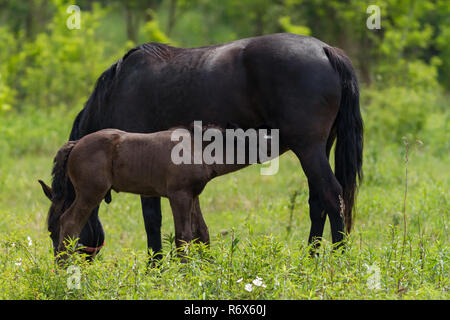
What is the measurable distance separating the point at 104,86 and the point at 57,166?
123 centimetres

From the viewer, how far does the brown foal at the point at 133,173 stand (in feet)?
16.9

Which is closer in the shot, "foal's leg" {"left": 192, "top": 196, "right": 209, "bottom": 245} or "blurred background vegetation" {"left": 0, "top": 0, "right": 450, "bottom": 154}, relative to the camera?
"foal's leg" {"left": 192, "top": 196, "right": 209, "bottom": 245}

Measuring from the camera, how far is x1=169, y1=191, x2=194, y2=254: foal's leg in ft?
16.8

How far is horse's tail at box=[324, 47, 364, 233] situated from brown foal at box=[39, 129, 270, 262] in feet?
4.21

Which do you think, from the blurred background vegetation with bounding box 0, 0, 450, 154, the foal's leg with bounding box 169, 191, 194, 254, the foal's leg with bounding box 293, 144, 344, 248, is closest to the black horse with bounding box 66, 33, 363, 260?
the foal's leg with bounding box 293, 144, 344, 248

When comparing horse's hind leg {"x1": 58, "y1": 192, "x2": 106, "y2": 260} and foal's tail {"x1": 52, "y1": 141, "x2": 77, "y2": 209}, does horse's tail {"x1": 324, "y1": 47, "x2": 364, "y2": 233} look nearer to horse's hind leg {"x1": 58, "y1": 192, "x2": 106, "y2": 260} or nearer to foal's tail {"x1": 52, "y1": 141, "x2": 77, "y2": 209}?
horse's hind leg {"x1": 58, "y1": 192, "x2": 106, "y2": 260}

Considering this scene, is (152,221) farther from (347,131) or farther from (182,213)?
(347,131)

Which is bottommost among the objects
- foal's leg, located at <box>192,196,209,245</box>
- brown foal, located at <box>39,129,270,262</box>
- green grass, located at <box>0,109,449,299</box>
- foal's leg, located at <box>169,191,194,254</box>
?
green grass, located at <box>0,109,449,299</box>

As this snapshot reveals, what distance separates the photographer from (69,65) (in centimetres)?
A: 1714

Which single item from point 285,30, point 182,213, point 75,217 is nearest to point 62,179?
point 75,217

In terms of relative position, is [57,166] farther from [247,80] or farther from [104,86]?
[247,80]

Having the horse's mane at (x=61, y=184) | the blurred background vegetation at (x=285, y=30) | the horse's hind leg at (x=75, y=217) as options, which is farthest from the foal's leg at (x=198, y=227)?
the blurred background vegetation at (x=285, y=30)
